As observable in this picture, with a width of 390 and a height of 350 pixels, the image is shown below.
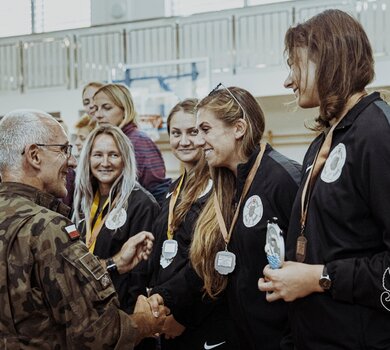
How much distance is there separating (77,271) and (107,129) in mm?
1643

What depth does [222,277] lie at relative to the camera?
2555 mm

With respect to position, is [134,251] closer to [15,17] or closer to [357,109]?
[357,109]

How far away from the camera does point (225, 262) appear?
2.42 meters

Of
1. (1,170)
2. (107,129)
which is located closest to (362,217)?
(1,170)

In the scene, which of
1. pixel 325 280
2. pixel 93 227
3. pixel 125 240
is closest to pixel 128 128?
pixel 93 227

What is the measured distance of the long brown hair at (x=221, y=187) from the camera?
2.60 meters

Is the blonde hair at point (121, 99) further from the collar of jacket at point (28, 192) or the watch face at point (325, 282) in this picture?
the watch face at point (325, 282)

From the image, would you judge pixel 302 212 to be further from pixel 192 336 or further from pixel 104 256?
pixel 104 256

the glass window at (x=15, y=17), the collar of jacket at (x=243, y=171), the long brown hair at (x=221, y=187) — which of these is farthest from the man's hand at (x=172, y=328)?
the glass window at (x=15, y=17)

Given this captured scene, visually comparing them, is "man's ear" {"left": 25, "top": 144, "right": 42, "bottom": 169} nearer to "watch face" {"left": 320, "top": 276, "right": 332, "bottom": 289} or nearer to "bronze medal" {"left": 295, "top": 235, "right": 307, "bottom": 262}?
"bronze medal" {"left": 295, "top": 235, "right": 307, "bottom": 262}

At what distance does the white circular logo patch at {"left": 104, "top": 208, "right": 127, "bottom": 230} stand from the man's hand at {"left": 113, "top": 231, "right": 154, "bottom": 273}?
0.86 ft

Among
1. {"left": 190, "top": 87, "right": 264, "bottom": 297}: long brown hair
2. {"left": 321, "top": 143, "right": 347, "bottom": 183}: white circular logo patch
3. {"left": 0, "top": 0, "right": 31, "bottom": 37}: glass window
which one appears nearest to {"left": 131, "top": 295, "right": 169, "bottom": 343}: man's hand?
{"left": 190, "top": 87, "right": 264, "bottom": 297}: long brown hair

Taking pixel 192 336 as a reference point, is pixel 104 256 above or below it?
above

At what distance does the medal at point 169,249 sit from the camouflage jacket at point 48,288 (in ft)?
3.06
